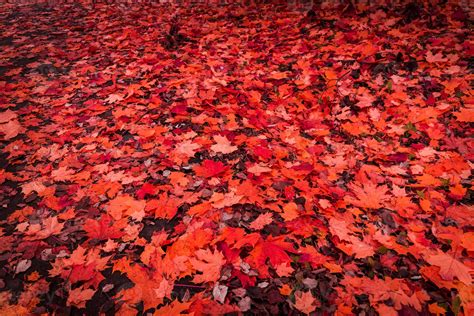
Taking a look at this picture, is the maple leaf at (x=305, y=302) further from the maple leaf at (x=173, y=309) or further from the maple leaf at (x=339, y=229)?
the maple leaf at (x=173, y=309)

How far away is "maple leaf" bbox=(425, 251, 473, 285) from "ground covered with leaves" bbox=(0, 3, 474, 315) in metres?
0.01

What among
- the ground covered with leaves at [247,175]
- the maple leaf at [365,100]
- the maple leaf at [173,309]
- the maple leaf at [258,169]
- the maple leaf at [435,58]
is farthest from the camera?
the maple leaf at [435,58]

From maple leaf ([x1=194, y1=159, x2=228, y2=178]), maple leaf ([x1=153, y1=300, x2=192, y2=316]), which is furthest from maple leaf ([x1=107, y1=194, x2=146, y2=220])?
maple leaf ([x1=153, y1=300, x2=192, y2=316])

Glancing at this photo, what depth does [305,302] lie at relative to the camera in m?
2.04

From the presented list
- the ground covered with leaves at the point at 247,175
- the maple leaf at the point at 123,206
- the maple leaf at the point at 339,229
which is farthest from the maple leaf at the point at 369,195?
the maple leaf at the point at 123,206

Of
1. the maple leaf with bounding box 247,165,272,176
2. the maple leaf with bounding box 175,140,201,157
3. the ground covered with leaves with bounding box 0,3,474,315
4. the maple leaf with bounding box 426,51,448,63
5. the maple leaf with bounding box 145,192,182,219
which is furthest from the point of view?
the maple leaf with bounding box 426,51,448,63

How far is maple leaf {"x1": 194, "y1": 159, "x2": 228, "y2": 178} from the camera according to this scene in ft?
10.1

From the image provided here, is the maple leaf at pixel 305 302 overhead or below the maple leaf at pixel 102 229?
overhead

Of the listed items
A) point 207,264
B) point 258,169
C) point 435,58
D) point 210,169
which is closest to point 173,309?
point 207,264

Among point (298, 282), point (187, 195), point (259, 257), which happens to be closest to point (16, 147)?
point (187, 195)

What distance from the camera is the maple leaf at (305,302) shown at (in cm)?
201

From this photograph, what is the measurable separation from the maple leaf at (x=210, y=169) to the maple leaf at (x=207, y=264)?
93 centimetres

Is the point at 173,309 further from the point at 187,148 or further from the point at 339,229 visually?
the point at 187,148

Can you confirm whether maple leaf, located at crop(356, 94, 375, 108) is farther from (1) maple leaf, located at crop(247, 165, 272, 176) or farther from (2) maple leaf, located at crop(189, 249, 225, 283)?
(2) maple leaf, located at crop(189, 249, 225, 283)
